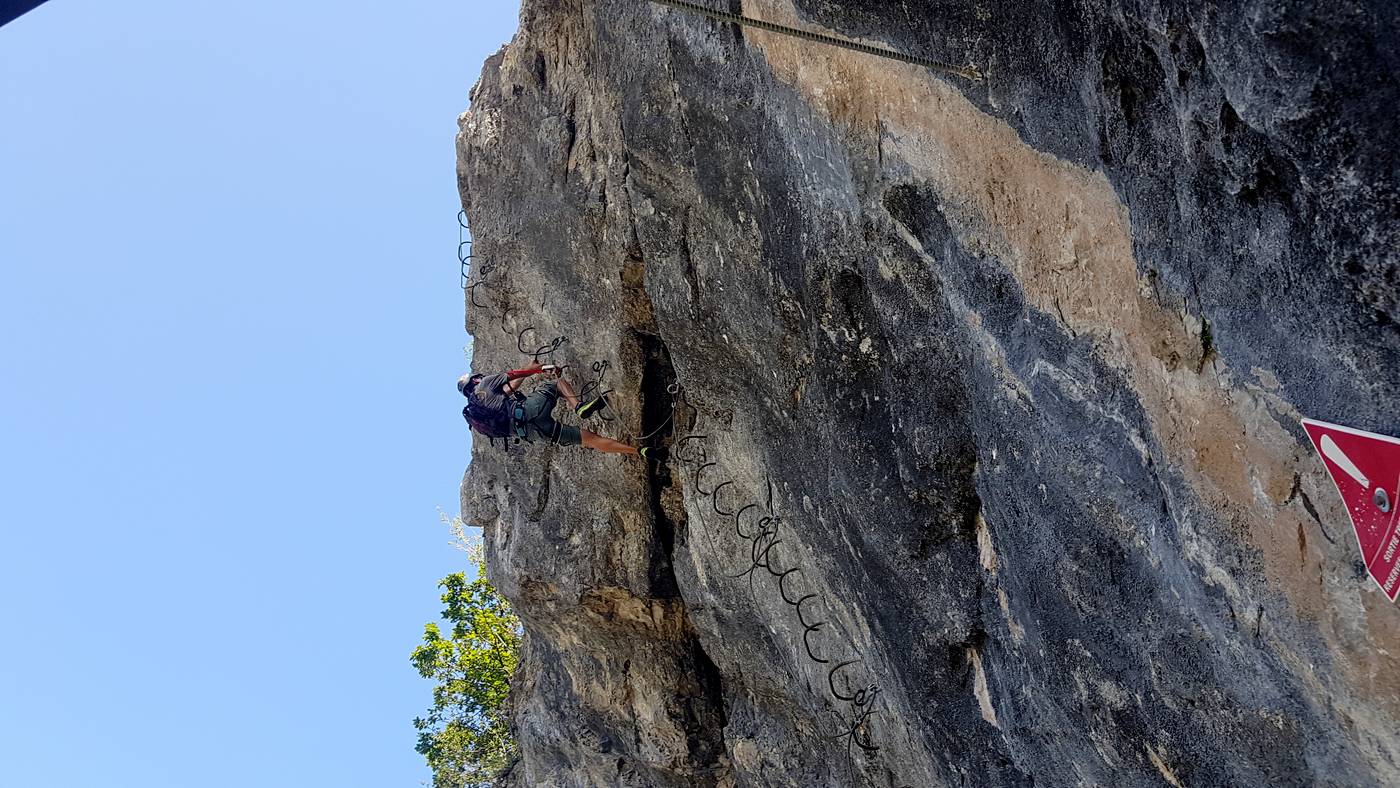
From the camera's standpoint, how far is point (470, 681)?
16922 mm

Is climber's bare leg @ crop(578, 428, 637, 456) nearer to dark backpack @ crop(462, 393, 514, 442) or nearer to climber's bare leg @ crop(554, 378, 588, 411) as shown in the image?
climber's bare leg @ crop(554, 378, 588, 411)

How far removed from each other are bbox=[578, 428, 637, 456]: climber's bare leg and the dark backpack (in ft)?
1.87

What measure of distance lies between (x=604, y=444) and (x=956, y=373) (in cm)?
366

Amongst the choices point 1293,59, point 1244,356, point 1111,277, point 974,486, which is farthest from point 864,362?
point 1293,59

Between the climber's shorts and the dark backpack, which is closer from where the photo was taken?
the climber's shorts

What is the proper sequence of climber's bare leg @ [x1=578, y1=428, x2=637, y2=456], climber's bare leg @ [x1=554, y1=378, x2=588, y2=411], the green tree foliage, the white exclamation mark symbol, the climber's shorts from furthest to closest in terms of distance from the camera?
the green tree foliage → climber's bare leg @ [x1=554, y1=378, x2=588, y2=411] → climber's bare leg @ [x1=578, y1=428, x2=637, y2=456] → the climber's shorts → the white exclamation mark symbol

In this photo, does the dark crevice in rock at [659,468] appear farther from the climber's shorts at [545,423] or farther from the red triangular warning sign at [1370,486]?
the red triangular warning sign at [1370,486]

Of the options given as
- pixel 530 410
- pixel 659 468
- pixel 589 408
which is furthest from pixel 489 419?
pixel 659 468

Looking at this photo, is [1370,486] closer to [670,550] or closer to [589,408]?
[589,408]

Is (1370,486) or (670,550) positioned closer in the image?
(1370,486)

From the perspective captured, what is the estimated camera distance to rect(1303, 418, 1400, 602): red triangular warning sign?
2557 millimetres

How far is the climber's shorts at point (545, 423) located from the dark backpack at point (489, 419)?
9.9 inches

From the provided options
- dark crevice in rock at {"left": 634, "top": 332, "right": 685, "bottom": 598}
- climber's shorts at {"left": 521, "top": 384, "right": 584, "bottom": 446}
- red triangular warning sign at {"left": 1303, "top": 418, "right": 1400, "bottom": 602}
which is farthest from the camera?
dark crevice in rock at {"left": 634, "top": 332, "right": 685, "bottom": 598}

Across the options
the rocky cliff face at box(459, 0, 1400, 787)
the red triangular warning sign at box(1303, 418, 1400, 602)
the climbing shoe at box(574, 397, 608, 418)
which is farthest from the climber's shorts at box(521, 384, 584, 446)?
the red triangular warning sign at box(1303, 418, 1400, 602)
